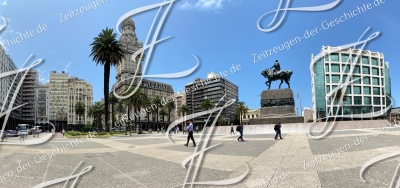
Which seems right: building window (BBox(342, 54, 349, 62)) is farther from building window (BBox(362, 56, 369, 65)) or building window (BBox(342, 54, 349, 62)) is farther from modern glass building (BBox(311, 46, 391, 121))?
building window (BBox(362, 56, 369, 65))

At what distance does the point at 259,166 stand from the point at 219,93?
15394 centimetres

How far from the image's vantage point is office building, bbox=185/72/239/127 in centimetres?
16175

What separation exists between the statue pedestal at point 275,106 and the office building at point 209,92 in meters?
118

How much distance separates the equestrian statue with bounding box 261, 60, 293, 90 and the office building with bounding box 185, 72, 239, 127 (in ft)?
384

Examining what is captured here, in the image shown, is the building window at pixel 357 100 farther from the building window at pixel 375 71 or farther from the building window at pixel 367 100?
Answer: the building window at pixel 375 71

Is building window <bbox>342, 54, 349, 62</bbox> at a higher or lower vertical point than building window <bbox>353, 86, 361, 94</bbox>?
higher

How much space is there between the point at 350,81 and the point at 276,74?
75.3 meters

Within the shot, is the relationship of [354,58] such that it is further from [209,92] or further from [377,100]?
[209,92]

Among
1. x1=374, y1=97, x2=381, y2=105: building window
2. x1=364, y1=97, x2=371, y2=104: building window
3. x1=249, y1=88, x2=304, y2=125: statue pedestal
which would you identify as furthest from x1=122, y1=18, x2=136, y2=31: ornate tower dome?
x1=249, y1=88, x2=304, y2=125: statue pedestal

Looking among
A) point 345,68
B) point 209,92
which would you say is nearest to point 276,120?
point 345,68

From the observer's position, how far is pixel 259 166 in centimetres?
838

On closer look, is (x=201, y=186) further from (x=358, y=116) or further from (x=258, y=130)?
(x=358, y=116)

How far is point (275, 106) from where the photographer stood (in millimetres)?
Answer: 37938

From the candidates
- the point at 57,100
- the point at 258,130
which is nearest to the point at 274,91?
the point at 258,130
